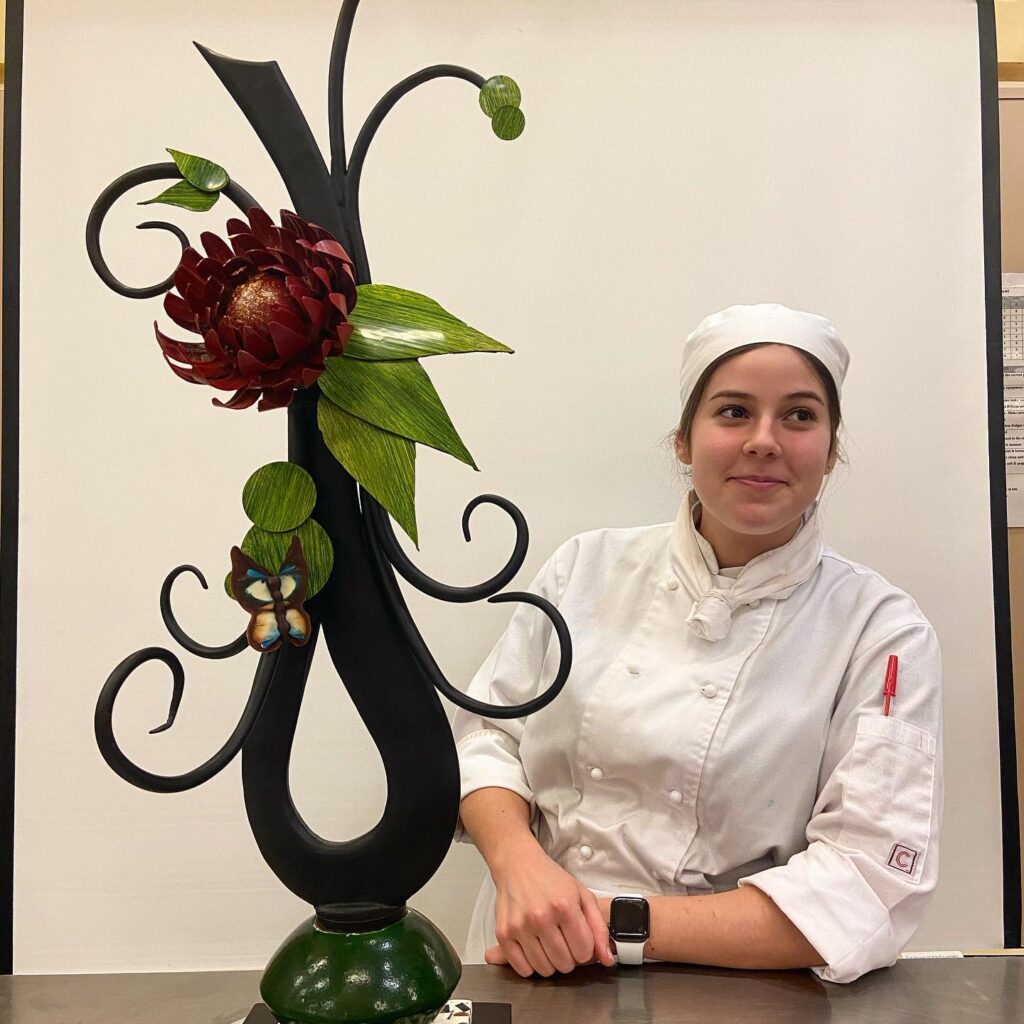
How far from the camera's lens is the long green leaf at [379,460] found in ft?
2.15

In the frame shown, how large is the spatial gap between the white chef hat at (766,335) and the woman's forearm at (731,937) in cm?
63

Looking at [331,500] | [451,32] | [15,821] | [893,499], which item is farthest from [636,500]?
[15,821]

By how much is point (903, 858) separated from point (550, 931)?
39 cm

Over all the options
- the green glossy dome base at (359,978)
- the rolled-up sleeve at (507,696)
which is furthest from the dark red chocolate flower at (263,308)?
the rolled-up sleeve at (507,696)

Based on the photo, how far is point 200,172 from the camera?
0.69 m

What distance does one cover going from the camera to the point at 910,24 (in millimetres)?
1502

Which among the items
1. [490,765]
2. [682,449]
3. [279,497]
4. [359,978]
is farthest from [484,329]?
[359,978]

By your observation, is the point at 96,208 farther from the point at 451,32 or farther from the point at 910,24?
the point at 910,24

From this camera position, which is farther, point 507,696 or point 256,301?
point 507,696

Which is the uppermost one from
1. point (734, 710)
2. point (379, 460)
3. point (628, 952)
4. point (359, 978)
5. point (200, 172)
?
point (200, 172)

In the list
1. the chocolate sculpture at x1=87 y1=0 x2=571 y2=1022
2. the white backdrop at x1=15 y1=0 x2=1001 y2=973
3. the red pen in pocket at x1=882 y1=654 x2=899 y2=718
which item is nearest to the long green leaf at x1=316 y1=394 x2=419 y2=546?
the chocolate sculpture at x1=87 y1=0 x2=571 y2=1022

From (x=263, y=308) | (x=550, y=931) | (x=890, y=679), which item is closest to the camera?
(x=263, y=308)

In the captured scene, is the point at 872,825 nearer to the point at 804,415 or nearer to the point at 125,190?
the point at 804,415

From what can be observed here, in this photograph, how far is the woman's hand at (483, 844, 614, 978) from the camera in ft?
3.11
